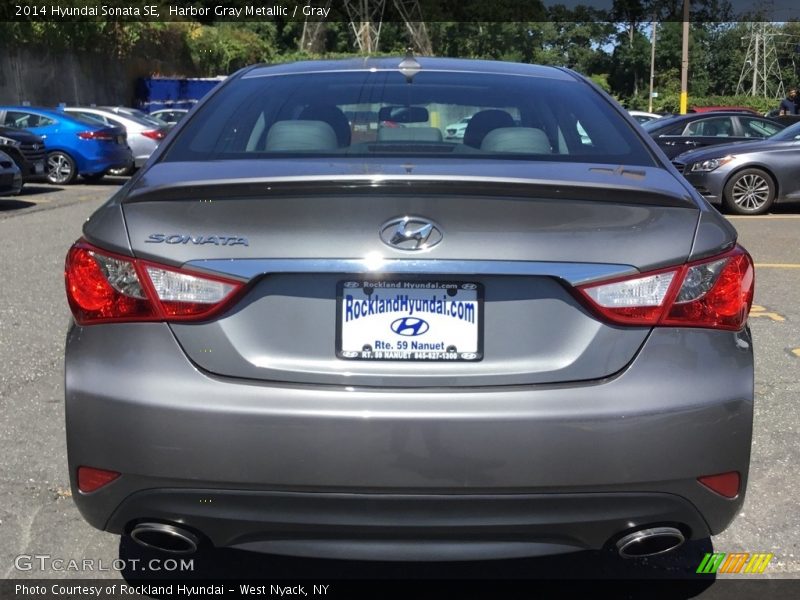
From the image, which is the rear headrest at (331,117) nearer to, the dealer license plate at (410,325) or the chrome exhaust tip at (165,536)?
the dealer license plate at (410,325)

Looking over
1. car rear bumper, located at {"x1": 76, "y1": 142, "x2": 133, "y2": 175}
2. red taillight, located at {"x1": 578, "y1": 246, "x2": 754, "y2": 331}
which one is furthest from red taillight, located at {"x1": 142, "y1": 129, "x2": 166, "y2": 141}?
red taillight, located at {"x1": 578, "y1": 246, "x2": 754, "y2": 331}

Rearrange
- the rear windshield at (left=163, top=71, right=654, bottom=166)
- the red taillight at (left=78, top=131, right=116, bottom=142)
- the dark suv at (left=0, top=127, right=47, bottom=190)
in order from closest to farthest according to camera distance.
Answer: the rear windshield at (left=163, top=71, right=654, bottom=166), the dark suv at (left=0, top=127, right=47, bottom=190), the red taillight at (left=78, top=131, right=116, bottom=142)

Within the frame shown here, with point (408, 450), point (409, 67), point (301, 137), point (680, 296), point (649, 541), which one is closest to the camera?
point (408, 450)

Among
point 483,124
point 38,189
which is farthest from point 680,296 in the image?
point 38,189

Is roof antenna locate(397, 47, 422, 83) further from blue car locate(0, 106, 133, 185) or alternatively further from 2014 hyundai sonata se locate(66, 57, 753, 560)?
blue car locate(0, 106, 133, 185)

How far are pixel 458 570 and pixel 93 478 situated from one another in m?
1.31

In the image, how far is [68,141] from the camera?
20.3m

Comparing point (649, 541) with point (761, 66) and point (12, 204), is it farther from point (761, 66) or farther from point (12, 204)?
point (761, 66)

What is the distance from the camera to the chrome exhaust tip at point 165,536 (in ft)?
9.06

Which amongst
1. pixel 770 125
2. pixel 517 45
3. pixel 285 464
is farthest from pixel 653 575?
pixel 517 45

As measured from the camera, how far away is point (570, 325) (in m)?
2.63

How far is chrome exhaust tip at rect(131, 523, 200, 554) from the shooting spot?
2762 mm

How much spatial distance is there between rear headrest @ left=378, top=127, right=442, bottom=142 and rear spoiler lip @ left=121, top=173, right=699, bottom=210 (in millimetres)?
822

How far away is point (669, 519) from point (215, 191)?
144cm
